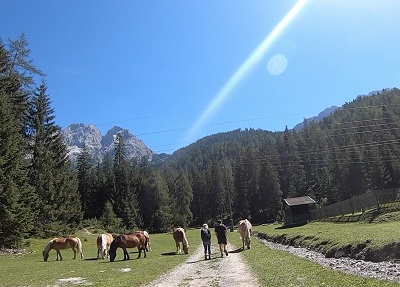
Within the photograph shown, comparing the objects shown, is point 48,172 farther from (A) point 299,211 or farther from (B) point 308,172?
(B) point 308,172

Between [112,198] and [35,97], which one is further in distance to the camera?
[112,198]

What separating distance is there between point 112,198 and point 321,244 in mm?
101041

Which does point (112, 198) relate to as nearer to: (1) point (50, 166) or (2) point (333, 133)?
(1) point (50, 166)

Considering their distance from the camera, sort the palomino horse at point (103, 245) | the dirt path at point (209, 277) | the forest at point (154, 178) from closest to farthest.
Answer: the dirt path at point (209, 277)
the palomino horse at point (103, 245)
the forest at point (154, 178)

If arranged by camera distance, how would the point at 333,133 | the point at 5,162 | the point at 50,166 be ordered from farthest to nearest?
the point at 333,133
the point at 50,166
the point at 5,162

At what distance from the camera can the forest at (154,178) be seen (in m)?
48.3

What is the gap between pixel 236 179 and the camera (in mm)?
149250

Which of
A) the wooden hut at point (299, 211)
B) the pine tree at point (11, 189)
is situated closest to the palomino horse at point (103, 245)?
the pine tree at point (11, 189)

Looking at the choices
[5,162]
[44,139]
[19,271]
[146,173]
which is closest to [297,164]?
[146,173]

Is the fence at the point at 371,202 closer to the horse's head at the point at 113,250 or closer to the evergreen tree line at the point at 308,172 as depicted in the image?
the horse's head at the point at 113,250

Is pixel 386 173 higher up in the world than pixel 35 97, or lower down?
lower down

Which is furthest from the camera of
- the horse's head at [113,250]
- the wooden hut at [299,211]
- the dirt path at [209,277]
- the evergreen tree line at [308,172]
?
the evergreen tree line at [308,172]

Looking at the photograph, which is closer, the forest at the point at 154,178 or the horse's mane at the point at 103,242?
the horse's mane at the point at 103,242

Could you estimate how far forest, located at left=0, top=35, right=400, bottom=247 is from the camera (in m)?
48.3
